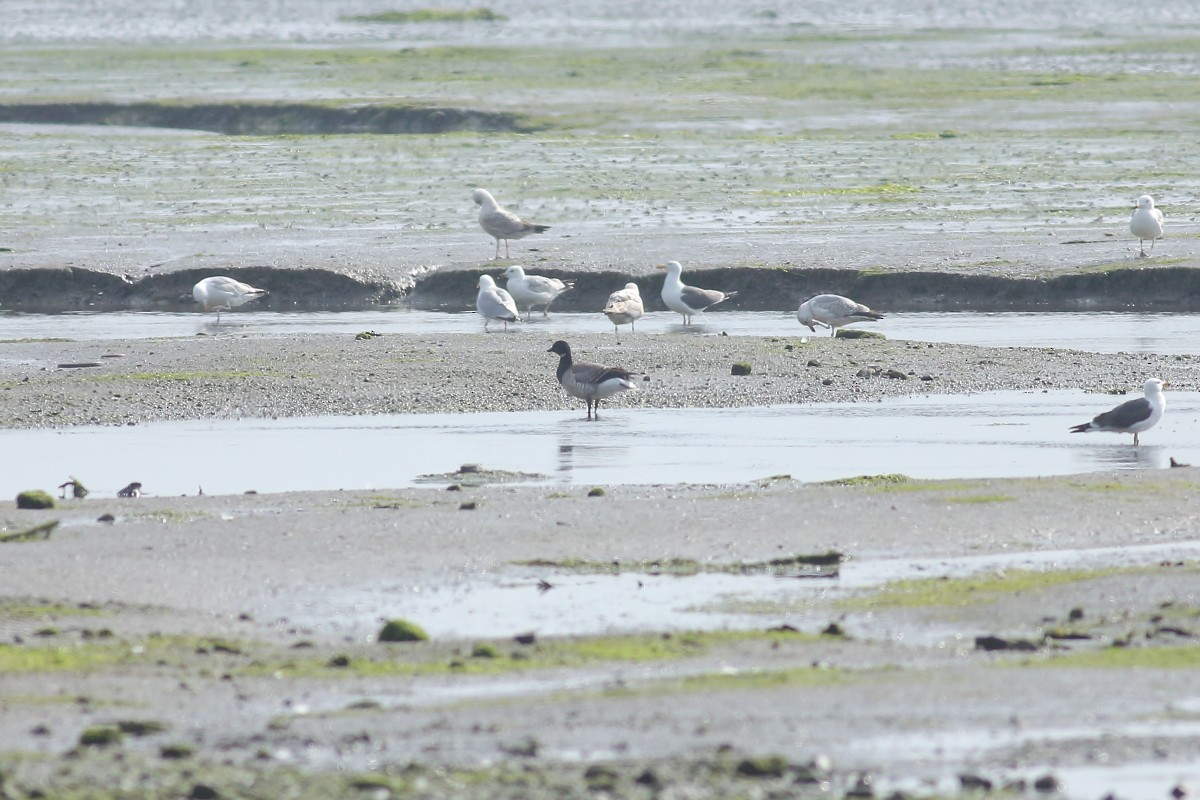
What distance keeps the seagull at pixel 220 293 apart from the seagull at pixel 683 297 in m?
5.02

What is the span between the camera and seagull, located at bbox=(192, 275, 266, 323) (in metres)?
22.6

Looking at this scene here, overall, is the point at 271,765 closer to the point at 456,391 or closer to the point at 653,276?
the point at 456,391

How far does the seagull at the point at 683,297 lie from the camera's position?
22.4 m

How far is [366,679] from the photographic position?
8117mm

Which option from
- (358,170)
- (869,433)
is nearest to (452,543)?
(869,433)

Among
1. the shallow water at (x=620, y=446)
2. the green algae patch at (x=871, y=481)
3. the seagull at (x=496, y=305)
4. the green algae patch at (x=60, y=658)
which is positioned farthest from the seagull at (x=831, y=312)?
the green algae patch at (x=60, y=658)

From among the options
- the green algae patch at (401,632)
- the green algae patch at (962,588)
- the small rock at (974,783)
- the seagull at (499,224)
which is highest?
the seagull at (499,224)

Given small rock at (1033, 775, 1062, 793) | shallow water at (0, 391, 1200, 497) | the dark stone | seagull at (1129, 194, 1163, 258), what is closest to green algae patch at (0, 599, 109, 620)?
shallow water at (0, 391, 1200, 497)

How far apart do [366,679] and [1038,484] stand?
5752 mm

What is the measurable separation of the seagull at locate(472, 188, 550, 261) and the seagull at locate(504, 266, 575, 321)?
2.48 m

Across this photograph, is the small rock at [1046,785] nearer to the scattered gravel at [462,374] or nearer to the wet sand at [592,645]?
the wet sand at [592,645]

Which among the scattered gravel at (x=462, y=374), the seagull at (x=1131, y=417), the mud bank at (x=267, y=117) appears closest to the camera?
the seagull at (x=1131, y=417)

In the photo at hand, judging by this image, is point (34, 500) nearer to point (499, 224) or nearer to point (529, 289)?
point (529, 289)

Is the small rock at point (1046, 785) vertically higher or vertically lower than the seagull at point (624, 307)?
lower
